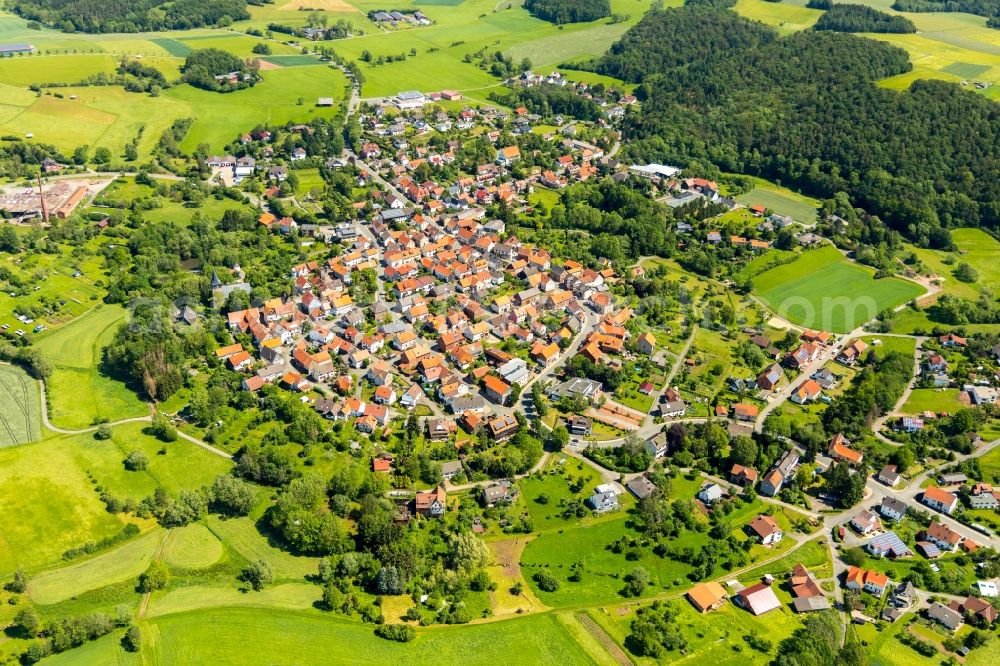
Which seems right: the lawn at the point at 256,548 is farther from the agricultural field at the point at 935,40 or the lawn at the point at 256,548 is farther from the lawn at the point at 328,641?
the agricultural field at the point at 935,40

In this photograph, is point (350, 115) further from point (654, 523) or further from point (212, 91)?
point (654, 523)

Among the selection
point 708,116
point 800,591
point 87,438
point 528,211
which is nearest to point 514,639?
point 800,591

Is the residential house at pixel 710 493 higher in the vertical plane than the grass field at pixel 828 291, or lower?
lower

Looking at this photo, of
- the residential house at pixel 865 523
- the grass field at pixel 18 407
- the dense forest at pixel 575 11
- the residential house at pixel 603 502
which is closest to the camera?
the residential house at pixel 865 523

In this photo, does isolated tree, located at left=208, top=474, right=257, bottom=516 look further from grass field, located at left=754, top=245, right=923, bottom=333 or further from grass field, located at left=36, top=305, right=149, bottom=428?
grass field, located at left=754, top=245, right=923, bottom=333

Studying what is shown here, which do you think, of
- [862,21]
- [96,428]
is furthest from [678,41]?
[96,428]

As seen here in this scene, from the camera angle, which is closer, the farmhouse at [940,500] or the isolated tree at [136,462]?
the farmhouse at [940,500]

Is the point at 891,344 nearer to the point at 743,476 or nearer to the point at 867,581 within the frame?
the point at 743,476

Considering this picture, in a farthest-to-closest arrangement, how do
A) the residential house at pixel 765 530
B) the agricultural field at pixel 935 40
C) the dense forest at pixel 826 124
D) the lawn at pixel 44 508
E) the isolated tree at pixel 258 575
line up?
1. the agricultural field at pixel 935 40
2. the dense forest at pixel 826 124
3. the residential house at pixel 765 530
4. the lawn at pixel 44 508
5. the isolated tree at pixel 258 575

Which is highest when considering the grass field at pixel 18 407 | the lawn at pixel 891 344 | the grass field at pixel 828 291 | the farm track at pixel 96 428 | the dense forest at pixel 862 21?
the dense forest at pixel 862 21

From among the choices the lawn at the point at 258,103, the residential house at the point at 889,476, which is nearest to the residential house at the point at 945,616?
the residential house at the point at 889,476
